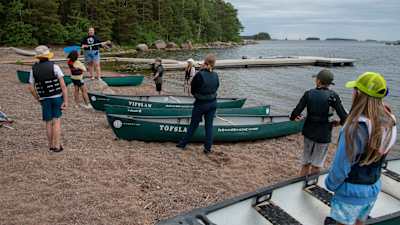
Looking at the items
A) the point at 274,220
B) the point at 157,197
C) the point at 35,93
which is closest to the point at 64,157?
the point at 35,93

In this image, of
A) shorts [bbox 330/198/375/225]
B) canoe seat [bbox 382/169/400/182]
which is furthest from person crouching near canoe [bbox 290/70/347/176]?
shorts [bbox 330/198/375/225]

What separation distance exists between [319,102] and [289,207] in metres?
1.56

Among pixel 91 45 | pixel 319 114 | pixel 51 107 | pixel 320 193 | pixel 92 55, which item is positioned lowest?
pixel 320 193

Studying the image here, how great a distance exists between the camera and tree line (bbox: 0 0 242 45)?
140 ft

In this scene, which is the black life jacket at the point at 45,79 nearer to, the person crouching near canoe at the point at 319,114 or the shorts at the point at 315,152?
the person crouching near canoe at the point at 319,114

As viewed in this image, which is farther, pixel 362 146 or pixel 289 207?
pixel 289 207

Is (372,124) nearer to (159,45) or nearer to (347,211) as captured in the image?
(347,211)

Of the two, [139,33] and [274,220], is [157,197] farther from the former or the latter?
[139,33]

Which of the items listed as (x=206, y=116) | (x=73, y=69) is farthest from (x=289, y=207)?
(x=73, y=69)

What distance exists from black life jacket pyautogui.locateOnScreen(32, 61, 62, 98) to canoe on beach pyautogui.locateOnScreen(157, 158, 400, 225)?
3.90 m

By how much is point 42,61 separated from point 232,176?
4.06m

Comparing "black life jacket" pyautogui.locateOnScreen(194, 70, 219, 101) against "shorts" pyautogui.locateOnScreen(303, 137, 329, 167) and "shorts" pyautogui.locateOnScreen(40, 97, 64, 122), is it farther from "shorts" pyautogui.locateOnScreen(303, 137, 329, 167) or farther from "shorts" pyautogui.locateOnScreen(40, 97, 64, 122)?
"shorts" pyautogui.locateOnScreen(40, 97, 64, 122)

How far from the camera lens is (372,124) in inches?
106

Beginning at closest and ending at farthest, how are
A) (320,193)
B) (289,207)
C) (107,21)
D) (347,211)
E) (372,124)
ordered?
(372,124), (347,211), (289,207), (320,193), (107,21)
